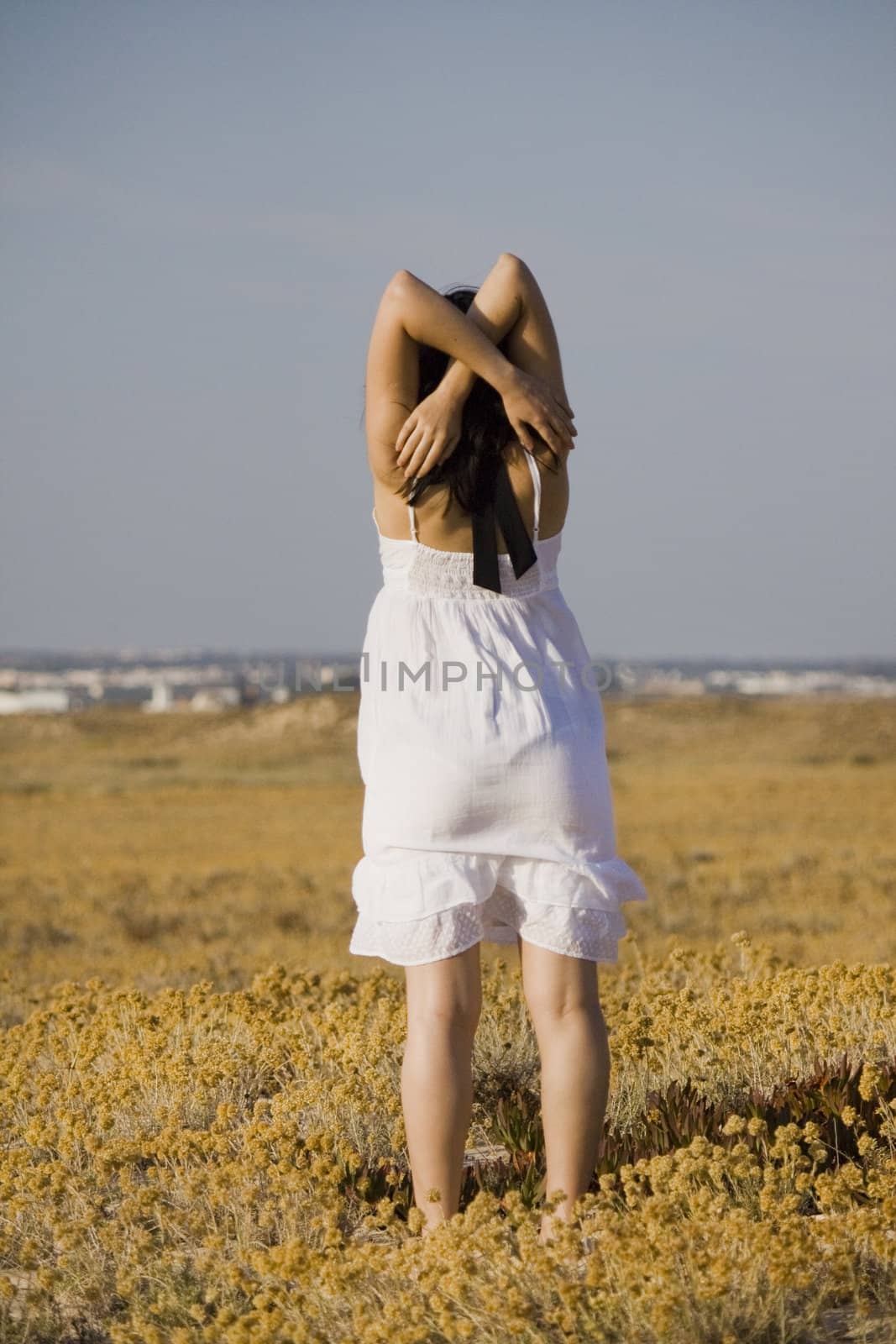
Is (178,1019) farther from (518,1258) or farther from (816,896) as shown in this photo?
(816,896)

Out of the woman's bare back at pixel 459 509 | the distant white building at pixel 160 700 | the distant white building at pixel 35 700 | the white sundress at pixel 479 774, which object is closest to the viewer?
the white sundress at pixel 479 774

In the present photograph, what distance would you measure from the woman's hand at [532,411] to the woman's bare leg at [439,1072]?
44.7 inches

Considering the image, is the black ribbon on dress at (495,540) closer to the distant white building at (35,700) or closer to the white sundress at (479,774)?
the white sundress at (479,774)

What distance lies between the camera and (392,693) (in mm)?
3535

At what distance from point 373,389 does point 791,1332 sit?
2170 mm

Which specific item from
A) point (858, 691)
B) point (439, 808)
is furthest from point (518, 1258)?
point (858, 691)

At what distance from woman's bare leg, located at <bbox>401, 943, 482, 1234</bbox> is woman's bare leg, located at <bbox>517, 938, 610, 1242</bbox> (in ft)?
0.50

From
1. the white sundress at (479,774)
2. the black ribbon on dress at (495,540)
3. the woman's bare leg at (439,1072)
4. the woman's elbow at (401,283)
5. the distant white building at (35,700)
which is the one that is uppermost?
the woman's elbow at (401,283)

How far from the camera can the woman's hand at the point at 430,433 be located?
3438 mm

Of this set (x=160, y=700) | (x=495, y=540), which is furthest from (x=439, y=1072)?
(x=160, y=700)

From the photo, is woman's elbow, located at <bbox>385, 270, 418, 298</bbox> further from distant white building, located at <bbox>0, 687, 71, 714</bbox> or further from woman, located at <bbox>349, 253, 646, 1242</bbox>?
distant white building, located at <bbox>0, 687, 71, 714</bbox>

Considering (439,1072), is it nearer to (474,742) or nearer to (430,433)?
(474,742)

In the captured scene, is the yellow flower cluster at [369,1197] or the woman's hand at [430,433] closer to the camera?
the yellow flower cluster at [369,1197]

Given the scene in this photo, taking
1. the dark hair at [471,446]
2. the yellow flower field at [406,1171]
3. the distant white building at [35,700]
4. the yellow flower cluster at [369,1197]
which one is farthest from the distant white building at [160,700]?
the dark hair at [471,446]
